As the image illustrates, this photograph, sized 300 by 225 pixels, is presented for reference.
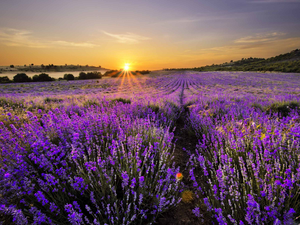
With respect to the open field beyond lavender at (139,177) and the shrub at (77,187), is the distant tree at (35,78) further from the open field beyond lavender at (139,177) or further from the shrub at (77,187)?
the shrub at (77,187)

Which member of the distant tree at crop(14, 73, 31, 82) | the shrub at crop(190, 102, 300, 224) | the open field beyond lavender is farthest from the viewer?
the distant tree at crop(14, 73, 31, 82)

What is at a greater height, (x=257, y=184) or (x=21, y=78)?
(x=21, y=78)

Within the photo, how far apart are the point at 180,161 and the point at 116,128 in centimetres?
148

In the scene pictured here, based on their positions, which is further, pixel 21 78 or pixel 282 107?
pixel 21 78

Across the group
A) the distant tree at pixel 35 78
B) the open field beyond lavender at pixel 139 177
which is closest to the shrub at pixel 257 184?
the open field beyond lavender at pixel 139 177

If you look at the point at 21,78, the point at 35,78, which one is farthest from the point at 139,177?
the point at 35,78

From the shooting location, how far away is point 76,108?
5621 millimetres

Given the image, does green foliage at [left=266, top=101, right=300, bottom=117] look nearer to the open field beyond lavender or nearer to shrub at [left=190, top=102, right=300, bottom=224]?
the open field beyond lavender

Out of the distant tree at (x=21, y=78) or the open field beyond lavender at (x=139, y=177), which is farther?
the distant tree at (x=21, y=78)

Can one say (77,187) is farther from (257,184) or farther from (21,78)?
(21,78)

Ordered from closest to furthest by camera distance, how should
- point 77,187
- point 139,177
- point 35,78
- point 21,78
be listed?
point 139,177, point 77,187, point 21,78, point 35,78

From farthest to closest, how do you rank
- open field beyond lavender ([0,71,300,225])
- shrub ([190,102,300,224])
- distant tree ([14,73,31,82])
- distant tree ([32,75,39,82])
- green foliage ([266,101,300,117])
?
distant tree ([32,75,39,82]), distant tree ([14,73,31,82]), green foliage ([266,101,300,117]), open field beyond lavender ([0,71,300,225]), shrub ([190,102,300,224])

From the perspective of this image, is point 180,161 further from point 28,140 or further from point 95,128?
point 28,140

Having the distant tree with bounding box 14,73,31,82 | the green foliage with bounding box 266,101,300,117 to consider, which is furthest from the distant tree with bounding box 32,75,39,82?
the green foliage with bounding box 266,101,300,117
